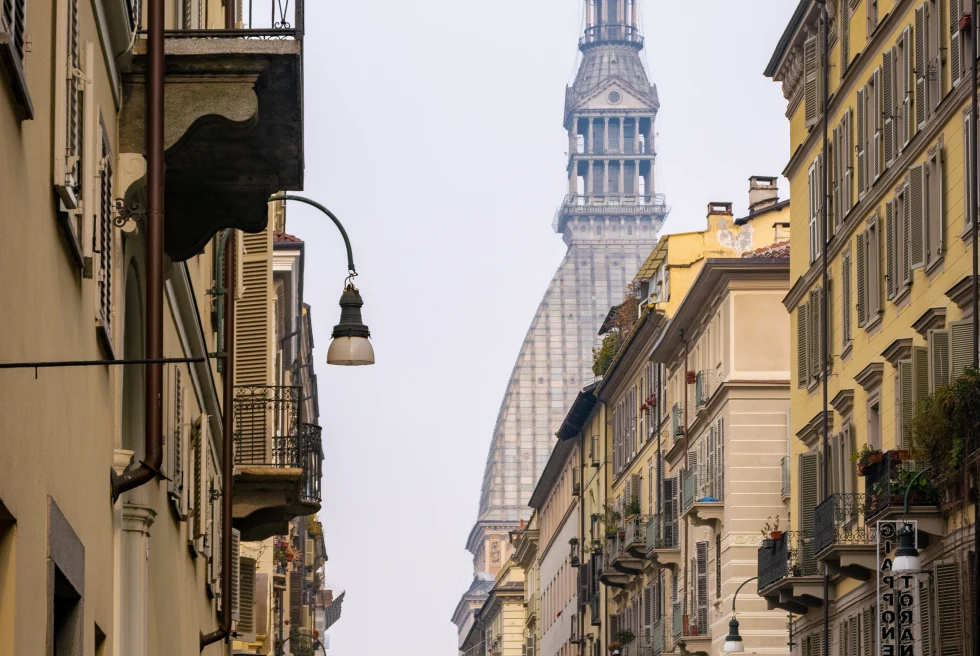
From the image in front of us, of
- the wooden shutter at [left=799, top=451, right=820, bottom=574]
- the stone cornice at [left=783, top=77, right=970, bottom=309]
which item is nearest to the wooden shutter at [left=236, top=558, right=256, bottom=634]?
the wooden shutter at [left=799, top=451, right=820, bottom=574]

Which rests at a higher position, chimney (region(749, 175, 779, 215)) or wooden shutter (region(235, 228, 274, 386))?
chimney (region(749, 175, 779, 215))

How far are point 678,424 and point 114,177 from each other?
45369 millimetres

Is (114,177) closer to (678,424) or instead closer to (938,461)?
(938,461)

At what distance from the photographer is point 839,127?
3616 cm

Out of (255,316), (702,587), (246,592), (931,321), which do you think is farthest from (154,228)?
(702,587)

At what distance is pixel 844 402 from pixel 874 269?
299 centimetres

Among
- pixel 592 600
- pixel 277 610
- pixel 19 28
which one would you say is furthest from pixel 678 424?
pixel 19 28

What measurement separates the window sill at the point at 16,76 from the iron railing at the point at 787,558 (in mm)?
28926

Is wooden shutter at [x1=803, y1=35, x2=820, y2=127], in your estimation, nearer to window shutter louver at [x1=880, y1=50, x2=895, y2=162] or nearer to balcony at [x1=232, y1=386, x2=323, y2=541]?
window shutter louver at [x1=880, y1=50, x2=895, y2=162]

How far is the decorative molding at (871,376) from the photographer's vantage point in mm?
32344

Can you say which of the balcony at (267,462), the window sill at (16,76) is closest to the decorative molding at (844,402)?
the balcony at (267,462)

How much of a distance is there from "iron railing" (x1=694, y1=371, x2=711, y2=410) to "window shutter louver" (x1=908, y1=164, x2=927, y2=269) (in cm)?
2069

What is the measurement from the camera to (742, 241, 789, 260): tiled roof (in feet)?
159

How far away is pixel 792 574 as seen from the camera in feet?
122
